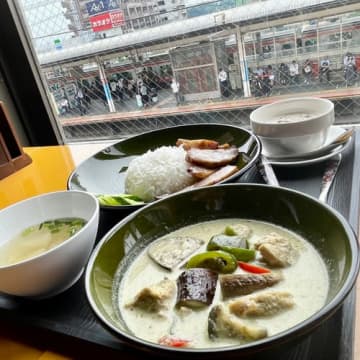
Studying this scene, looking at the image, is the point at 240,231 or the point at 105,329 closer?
the point at 105,329

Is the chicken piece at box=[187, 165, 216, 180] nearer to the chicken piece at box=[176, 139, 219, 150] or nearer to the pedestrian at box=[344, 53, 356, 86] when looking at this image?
the chicken piece at box=[176, 139, 219, 150]

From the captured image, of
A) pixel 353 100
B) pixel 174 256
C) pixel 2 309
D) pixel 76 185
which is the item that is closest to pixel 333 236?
pixel 174 256

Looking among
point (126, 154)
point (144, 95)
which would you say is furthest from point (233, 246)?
point (144, 95)

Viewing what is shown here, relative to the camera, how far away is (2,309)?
0.67m

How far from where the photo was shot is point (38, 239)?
0.74 m

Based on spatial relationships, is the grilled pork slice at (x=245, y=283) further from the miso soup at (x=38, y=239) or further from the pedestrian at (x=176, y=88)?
the pedestrian at (x=176, y=88)

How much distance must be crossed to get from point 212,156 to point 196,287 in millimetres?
489

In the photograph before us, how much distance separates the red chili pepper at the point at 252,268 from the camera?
57cm

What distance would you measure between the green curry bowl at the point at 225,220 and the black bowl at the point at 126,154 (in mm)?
161

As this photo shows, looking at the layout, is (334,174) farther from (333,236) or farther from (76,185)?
(76,185)

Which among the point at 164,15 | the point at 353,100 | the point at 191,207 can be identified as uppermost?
the point at 164,15

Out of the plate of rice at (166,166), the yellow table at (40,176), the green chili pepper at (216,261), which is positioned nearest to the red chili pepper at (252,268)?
the green chili pepper at (216,261)

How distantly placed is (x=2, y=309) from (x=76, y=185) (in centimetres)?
42

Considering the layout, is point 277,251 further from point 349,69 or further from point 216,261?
point 349,69
